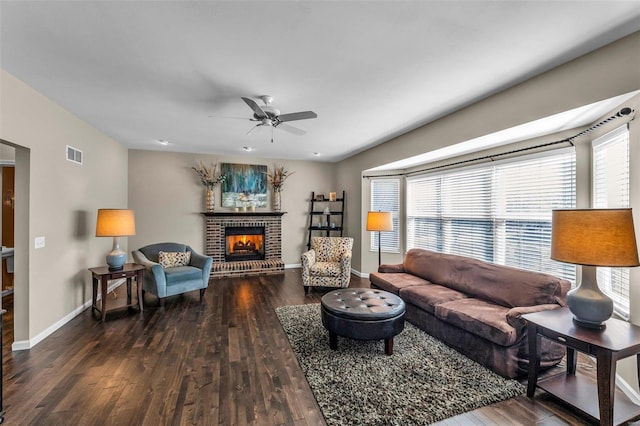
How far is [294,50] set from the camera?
2154mm

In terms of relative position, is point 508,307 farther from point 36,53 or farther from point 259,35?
point 36,53

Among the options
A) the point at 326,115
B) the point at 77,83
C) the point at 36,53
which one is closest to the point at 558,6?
the point at 326,115

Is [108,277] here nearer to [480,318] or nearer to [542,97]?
[480,318]

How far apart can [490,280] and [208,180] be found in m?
5.51

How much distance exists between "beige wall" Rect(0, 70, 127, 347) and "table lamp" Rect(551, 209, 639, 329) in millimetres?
4816

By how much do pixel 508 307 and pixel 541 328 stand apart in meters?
0.87

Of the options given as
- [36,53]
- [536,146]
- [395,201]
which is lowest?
[395,201]

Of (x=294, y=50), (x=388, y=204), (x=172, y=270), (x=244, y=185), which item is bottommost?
(x=172, y=270)

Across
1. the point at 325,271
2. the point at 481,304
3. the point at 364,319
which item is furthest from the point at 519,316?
the point at 325,271

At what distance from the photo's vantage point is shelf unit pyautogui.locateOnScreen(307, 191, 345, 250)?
22.0 ft

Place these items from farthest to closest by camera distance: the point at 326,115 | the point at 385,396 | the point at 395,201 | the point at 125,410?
1. the point at 395,201
2. the point at 326,115
3. the point at 385,396
4. the point at 125,410

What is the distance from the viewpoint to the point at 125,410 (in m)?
1.94

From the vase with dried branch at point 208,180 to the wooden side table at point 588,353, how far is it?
18.7 ft

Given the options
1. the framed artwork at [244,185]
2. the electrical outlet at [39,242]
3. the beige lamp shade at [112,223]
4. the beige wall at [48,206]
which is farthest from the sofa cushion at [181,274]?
the framed artwork at [244,185]
